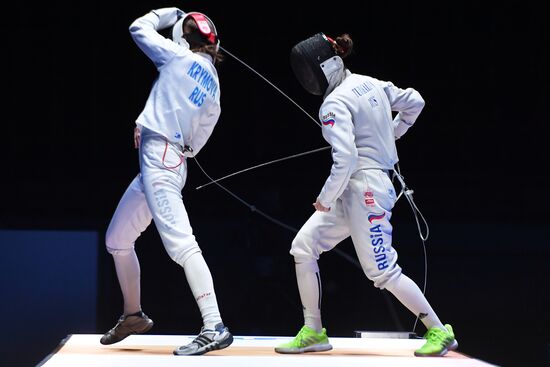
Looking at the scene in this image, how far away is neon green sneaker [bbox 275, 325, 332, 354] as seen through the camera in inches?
109

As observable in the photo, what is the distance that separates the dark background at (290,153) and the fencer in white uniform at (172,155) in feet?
3.98

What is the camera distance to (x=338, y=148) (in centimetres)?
270

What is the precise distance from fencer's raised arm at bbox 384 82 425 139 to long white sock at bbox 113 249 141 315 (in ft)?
3.76

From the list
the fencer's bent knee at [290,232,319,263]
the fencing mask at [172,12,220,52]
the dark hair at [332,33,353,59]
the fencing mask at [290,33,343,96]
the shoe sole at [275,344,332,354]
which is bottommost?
the shoe sole at [275,344,332,354]

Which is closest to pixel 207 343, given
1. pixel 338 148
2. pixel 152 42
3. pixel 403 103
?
pixel 338 148

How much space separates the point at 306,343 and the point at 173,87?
1.05 metres

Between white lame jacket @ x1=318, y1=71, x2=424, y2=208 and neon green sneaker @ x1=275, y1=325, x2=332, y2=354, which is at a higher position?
white lame jacket @ x1=318, y1=71, x2=424, y2=208

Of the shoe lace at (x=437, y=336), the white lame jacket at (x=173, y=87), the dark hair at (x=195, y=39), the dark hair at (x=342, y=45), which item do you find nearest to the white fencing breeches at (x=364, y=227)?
the shoe lace at (x=437, y=336)

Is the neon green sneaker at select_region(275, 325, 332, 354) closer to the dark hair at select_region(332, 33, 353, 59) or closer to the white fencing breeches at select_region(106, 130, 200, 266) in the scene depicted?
the white fencing breeches at select_region(106, 130, 200, 266)

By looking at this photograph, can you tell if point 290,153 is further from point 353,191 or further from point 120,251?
point 120,251

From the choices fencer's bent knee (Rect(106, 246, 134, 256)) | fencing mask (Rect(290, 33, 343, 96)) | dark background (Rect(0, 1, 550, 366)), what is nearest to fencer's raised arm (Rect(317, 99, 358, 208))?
fencing mask (Rect(290, 33, 343, 96))

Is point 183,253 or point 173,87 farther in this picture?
point 173,87

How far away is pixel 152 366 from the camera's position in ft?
7.47

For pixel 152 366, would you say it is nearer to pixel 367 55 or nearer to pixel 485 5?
pixel 367 55
